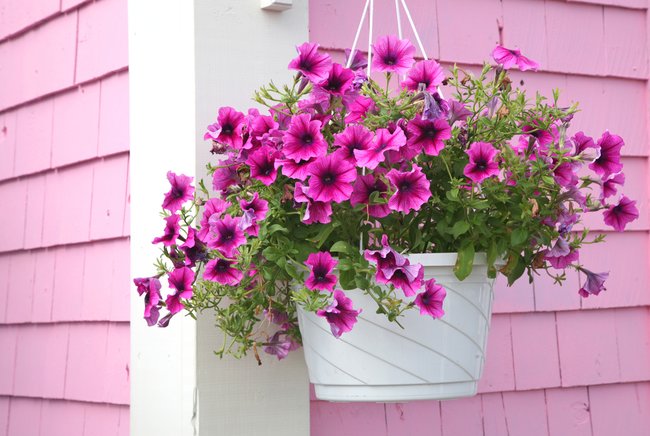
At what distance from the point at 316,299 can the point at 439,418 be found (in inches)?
28.4

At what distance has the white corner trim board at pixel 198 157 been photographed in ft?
5.64

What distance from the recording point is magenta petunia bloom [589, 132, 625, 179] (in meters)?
1.53

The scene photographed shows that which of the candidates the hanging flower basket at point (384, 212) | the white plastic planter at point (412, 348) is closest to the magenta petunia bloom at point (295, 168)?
the hanging flower basket at point (384, 212)

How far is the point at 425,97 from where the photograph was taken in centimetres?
145

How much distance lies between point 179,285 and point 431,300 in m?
0.40

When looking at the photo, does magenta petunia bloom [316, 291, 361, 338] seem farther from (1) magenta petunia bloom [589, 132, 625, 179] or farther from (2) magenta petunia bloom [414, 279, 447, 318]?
(1) magenta petunia bloom [589, 132, 625, 179]

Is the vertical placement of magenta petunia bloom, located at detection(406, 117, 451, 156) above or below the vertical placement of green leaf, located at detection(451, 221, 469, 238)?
above

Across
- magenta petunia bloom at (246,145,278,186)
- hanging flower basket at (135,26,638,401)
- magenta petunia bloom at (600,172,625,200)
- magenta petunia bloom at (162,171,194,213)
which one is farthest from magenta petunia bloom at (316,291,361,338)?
magenta petunia bloom at (600,172,625,200)

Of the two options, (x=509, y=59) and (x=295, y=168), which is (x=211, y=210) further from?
(x=509, y=59)

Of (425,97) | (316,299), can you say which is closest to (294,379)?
(316,299)

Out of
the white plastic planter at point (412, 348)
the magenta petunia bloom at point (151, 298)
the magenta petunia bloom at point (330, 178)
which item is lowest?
the white plastic planter at point (412, 348)

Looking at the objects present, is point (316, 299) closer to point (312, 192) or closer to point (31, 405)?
point (312, 192)

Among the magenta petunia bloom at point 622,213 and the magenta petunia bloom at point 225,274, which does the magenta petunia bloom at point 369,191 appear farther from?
the magenta petunia bloom at point 622,213

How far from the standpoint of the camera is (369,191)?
1483mm
